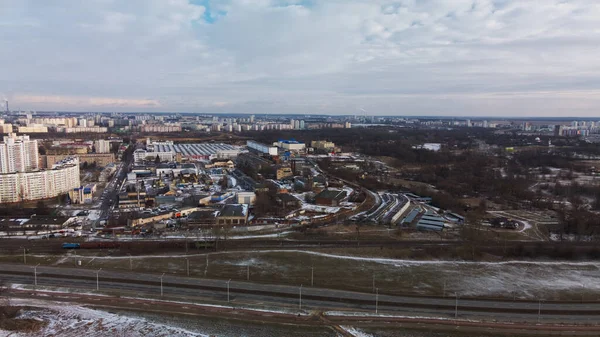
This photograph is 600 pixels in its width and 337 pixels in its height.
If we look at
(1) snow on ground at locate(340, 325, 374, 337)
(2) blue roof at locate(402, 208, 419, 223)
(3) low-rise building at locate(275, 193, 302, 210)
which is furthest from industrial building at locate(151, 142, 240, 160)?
(1) snow on ground at locate(340, 325, 374, 337)

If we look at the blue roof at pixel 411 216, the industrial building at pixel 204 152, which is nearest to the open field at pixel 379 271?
the blue roof at pixel 411 216

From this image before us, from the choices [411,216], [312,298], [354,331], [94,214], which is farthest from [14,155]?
[354,331]

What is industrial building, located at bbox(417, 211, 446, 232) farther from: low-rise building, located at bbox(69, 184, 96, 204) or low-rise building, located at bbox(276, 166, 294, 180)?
low-rise building, located at bbox(69, 184, 96, 204)

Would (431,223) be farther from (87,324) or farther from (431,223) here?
(87,324)

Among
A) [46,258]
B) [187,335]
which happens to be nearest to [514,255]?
[187,335]

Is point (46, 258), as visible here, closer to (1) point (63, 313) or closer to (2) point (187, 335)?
(1) point (63, 313)

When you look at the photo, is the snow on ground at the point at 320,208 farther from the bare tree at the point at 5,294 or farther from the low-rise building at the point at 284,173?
the bare tree at the point at 5,294
